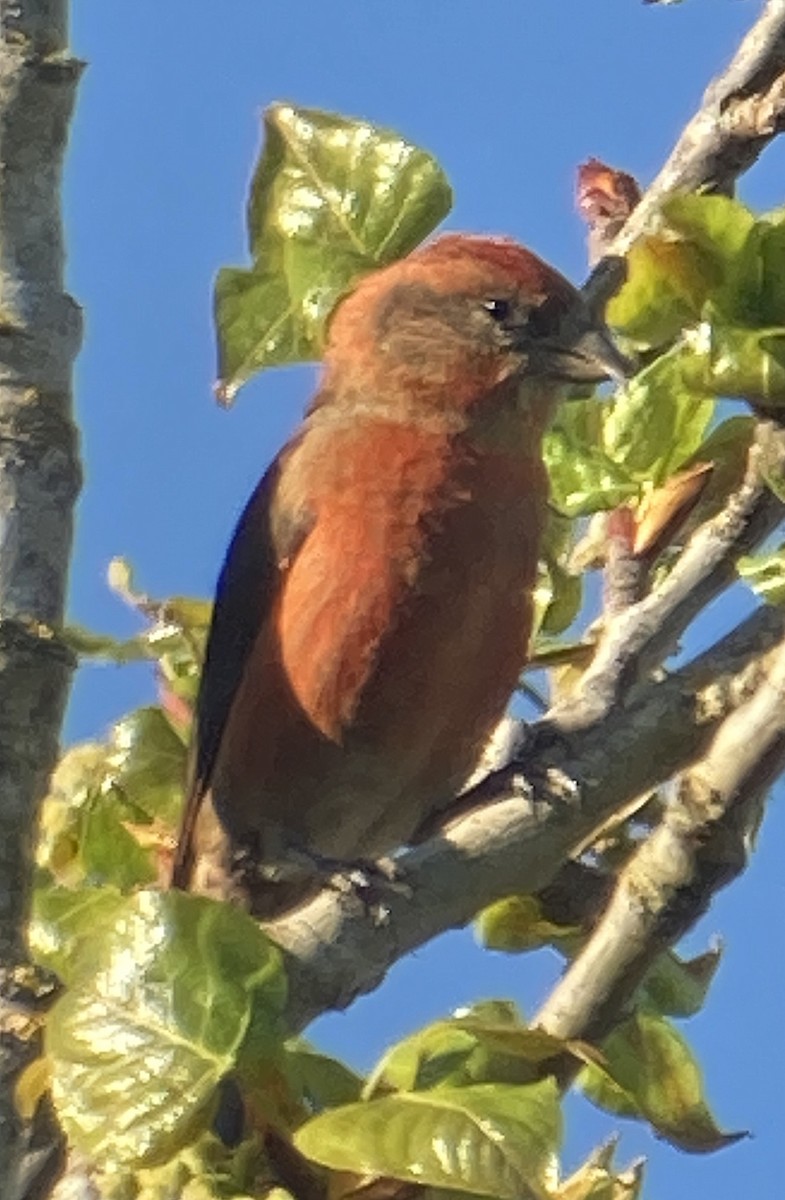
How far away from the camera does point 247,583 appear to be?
391 centimetres

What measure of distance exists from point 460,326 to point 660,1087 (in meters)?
2.24

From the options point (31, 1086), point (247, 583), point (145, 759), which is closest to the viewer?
point (31, 1086)

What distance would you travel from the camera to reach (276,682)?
12.6 ft

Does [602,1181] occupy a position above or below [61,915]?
below

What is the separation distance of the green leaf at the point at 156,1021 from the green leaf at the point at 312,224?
38.8 inches

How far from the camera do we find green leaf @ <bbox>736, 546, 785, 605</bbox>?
2029 millimetres

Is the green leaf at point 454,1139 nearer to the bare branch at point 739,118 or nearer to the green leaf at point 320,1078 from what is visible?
the green leaf at point 320,1078

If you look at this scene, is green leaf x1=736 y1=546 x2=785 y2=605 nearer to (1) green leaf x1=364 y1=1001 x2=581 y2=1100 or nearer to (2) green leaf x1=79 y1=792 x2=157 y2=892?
(1) green leaf x1=364 y1=1001 x2=581 y2=1100

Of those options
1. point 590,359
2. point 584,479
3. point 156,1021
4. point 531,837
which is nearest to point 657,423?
point 584,479

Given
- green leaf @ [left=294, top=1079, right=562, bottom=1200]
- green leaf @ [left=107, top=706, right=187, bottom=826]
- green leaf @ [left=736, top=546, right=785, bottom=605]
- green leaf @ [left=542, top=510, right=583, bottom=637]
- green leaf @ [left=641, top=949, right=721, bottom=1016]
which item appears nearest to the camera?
green leaf @ [left=294, top=1079, right=562, bottom=1200]

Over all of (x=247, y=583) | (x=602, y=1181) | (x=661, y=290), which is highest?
(x=661, y=290)

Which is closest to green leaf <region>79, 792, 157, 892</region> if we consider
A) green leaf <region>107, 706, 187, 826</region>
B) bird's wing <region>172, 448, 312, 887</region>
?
green leaf <region>107, 706, 187, 826</region>

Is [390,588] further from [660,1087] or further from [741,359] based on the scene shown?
[741,359]

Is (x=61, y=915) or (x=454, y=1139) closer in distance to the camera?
(x=454, y=1139)
